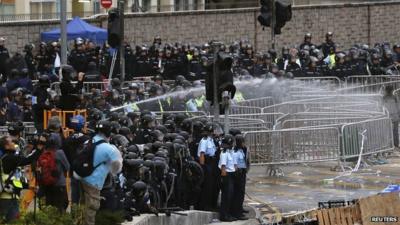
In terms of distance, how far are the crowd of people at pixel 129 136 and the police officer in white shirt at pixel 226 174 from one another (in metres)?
0.02

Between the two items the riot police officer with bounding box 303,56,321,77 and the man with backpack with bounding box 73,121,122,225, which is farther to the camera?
the riot police officer with bounding box 303,56,321,77

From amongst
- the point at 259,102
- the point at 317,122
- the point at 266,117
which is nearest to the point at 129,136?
the point at 266,117

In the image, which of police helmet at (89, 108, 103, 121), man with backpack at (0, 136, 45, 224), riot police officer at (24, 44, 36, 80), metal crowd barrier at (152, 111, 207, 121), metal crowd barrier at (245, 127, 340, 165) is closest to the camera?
man with backpack at (0, 136, 45, 224)

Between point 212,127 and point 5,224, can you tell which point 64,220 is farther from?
point 212,127

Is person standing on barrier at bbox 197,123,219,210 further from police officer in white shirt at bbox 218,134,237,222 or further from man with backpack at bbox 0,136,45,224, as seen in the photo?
man with backpack at bbox 0,136,45,224

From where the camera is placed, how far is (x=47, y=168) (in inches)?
651

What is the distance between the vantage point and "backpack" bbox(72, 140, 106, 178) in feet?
54.0

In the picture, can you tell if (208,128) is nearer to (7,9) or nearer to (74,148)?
(74,148)

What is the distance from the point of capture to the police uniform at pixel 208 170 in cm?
2262

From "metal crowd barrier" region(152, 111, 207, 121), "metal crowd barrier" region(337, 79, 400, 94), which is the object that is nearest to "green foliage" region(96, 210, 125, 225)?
"metal crowd barrier" region(152, 111, 207, 121)

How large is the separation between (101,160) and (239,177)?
21.6 ft

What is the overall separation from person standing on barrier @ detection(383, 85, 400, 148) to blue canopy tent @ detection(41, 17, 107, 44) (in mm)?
9984

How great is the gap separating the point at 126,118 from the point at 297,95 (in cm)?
1281

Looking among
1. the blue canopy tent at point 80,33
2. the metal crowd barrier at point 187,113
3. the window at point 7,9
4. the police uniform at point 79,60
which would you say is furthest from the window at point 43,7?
the metal crowd barrier at point 187,113
